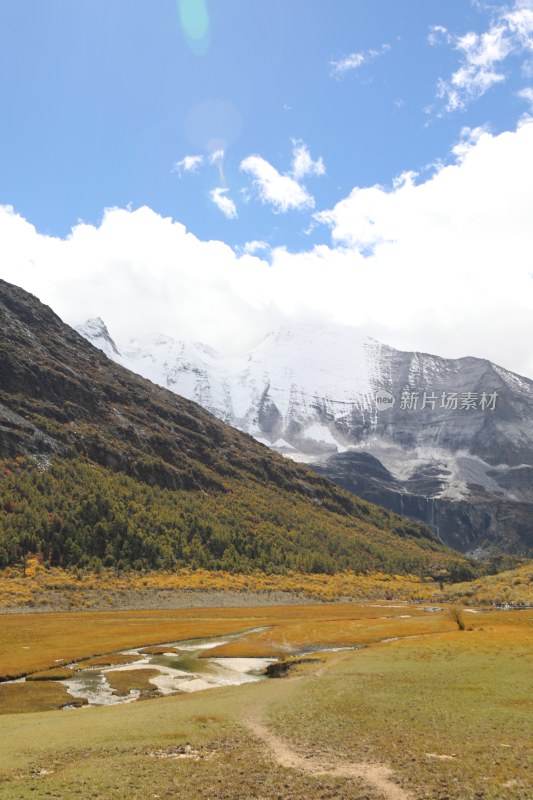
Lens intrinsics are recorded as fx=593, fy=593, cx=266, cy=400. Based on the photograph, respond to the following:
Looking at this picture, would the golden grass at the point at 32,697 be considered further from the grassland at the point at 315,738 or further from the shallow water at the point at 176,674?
the grassland at the point at 315,738

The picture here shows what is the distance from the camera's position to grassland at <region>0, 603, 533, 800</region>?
21.3 m

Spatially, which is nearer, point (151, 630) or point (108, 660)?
point (108, 660)

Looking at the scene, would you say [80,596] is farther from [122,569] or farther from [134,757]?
[134,757]

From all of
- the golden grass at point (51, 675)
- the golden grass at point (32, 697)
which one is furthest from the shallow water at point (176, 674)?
the golden grass at point (32, 697)

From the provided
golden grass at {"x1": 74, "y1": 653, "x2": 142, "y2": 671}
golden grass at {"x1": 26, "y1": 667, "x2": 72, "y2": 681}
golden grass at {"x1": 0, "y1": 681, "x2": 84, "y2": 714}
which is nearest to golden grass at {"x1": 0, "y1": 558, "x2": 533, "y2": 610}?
golden grass at {"x1": 74, "y1": 653, "x2": 142, "y2": 671}

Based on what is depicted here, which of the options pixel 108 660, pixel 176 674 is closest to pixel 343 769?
pixel 176 674

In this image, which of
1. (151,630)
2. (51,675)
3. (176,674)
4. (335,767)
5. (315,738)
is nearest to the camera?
(335,767)

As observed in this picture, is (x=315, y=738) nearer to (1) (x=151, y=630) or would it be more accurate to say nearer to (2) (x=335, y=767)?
(2) (x=335, y=767)

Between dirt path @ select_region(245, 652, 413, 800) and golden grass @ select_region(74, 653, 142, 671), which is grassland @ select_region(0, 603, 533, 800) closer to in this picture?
dirt path @ select_region(245, 652, 413, 800)

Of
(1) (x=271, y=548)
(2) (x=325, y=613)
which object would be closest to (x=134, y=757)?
(2) (x=325, y=613)

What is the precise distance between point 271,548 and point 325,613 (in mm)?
80620

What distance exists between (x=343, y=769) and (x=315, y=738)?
458cm

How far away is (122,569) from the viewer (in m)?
141

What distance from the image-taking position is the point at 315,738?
27.8 m
